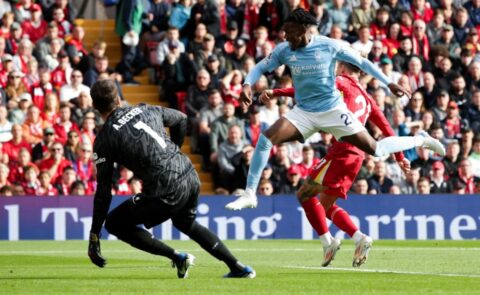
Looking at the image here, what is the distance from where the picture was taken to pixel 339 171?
14969 mm

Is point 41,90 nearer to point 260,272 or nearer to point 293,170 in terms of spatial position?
point 293,170

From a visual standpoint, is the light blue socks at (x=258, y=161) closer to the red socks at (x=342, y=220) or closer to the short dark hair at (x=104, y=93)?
the red socks at (x=342, y=220)

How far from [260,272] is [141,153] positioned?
2.35 meters

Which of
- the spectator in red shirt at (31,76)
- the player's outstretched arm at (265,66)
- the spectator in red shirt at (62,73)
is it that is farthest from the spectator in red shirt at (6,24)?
the player's outstretched arm at (265,66)

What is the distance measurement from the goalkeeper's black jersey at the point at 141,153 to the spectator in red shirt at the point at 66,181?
11.7 m

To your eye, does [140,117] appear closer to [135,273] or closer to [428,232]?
[135,273]

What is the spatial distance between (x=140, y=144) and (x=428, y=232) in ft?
42.8

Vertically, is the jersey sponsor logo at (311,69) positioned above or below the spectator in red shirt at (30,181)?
above

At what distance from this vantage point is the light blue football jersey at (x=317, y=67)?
13672mm

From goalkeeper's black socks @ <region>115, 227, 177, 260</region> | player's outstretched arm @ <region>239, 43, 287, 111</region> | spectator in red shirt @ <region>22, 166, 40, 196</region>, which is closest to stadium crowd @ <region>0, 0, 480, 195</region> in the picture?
spectator in red shirt @ <region>22, 166, 40, 196</region>

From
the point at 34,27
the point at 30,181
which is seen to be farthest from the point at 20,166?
the point at 34,27

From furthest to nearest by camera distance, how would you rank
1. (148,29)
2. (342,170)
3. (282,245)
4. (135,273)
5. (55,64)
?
(148,29) < (55,64) < (282,245) < (342,170) < (135,273)

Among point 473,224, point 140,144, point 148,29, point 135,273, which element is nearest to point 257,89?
point 148,29

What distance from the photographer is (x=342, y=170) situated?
1498 cm
